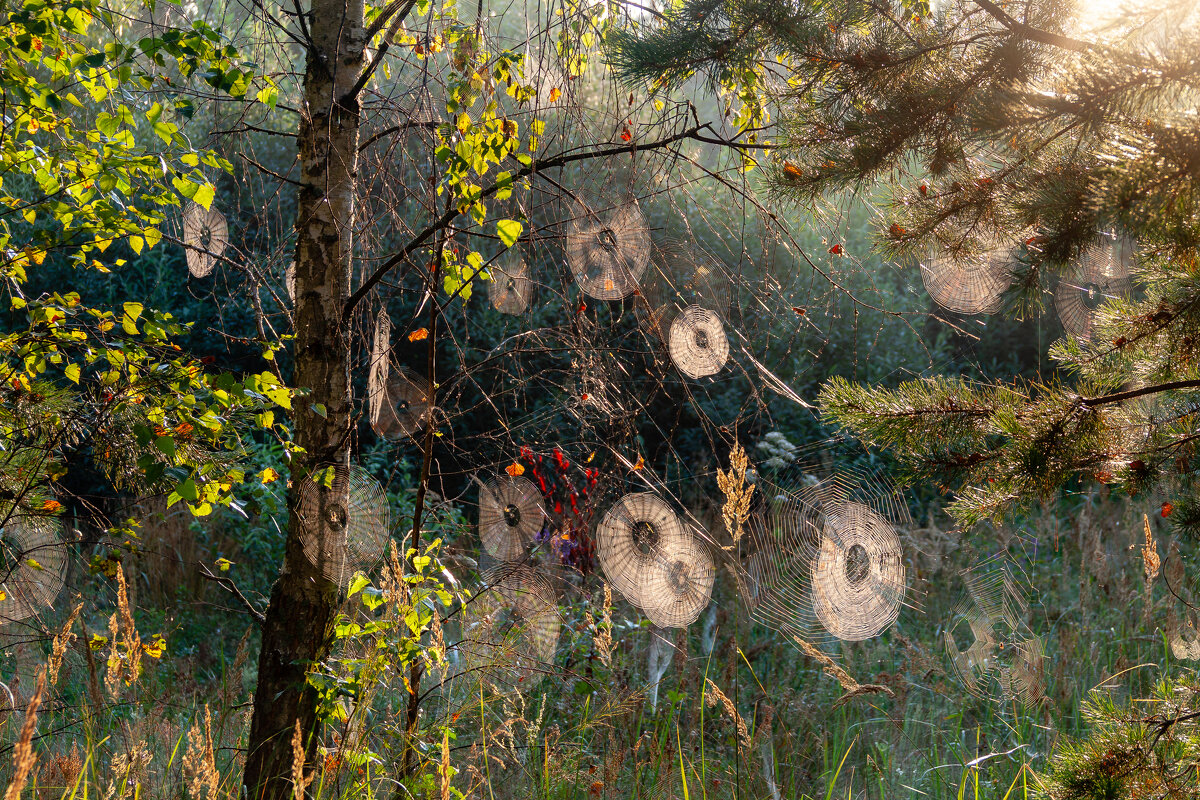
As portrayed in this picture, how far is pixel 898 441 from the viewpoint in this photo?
187cm

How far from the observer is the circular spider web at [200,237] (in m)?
2.02

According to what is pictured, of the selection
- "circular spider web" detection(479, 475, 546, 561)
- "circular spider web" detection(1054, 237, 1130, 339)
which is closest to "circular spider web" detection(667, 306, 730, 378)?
"circular spider web" detection(479, 475, 546, 561)

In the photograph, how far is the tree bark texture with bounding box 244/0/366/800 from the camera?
1.92 meters

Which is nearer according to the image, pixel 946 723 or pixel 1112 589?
pixel 946 723

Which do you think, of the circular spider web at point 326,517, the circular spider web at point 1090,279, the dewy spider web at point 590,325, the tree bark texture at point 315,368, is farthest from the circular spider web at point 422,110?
the circular spider web at point 1090,279

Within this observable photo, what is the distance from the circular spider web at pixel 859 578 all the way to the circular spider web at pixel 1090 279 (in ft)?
3.69

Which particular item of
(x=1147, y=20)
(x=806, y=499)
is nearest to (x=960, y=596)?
(x=806, y=499)

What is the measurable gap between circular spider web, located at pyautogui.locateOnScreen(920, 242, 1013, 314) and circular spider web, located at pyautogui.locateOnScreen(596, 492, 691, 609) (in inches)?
55.8

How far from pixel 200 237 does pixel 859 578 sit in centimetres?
310

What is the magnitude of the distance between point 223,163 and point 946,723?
3236 millimetres

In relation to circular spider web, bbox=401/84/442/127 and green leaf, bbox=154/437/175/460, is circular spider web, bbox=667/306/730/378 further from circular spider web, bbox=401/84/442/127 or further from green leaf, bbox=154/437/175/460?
green leaf, bbox=154/437/175/460

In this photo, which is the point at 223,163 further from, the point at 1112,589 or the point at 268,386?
the point at 1112,589

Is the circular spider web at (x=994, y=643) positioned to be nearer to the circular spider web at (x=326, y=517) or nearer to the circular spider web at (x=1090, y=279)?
the circular spider web at (x=1090, y=279)

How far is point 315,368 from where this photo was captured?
1979 mm
